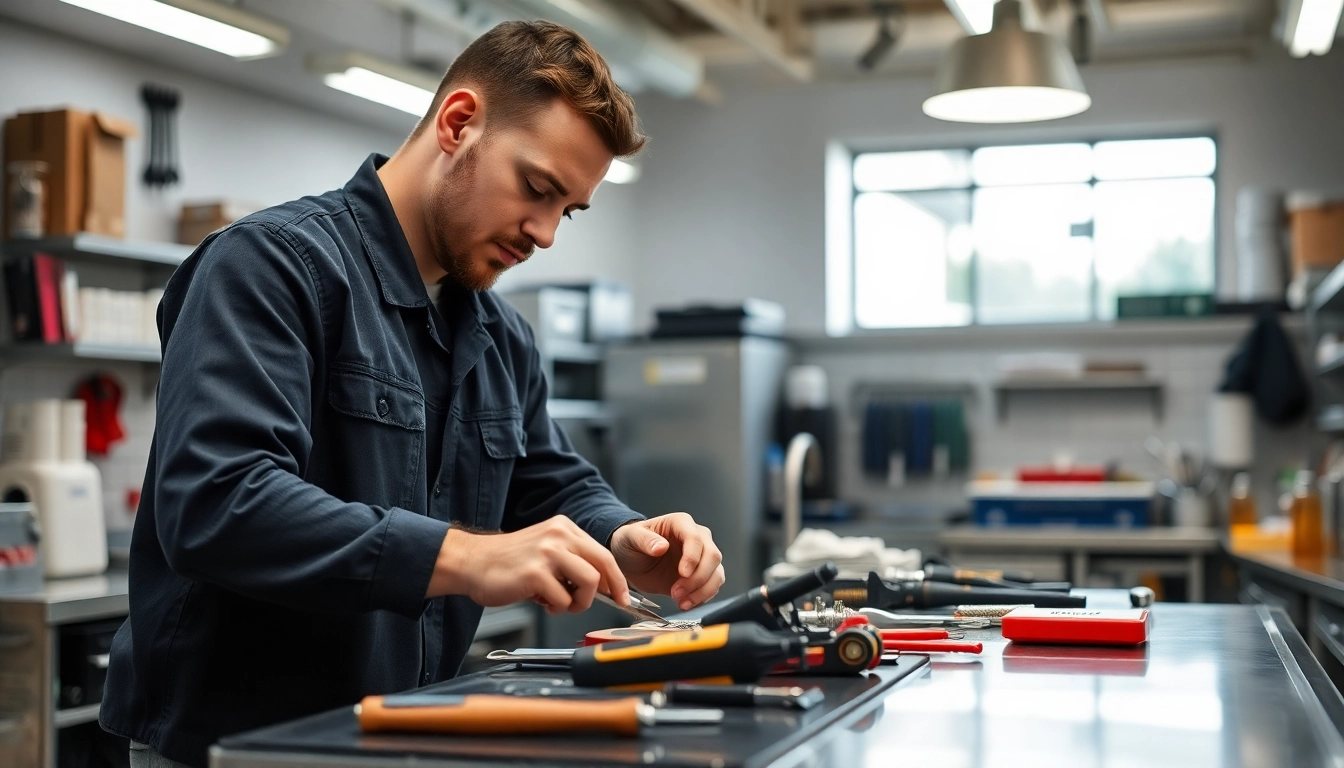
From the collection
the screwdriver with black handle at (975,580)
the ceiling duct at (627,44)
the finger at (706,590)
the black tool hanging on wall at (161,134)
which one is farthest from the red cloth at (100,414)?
the finger at (706,590)

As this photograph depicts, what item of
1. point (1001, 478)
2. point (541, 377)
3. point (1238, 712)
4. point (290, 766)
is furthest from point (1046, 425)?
point (290, 766)

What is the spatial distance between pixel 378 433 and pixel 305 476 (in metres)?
0.11

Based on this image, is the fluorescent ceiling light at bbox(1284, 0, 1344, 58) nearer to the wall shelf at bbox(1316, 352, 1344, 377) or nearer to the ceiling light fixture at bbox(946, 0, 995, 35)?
the ceiling light fixture at bbox(946, 0, 995, 35)

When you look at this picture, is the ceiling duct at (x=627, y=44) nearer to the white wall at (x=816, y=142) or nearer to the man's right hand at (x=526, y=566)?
the white wall at (x=816, y=142)

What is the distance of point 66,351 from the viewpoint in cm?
388

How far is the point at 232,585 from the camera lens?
129 cm

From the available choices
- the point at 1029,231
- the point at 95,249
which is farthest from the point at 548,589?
the point at 1029,231

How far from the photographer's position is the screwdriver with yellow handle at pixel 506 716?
3.44 ft

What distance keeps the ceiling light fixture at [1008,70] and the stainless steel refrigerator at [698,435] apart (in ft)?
9.78

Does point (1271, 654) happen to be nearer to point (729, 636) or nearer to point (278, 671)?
point (729, 636)

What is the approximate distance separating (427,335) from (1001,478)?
200 inches

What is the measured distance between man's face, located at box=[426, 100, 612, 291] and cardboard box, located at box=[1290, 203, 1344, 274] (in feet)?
15.8

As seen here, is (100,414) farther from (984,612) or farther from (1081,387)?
(1081,387)

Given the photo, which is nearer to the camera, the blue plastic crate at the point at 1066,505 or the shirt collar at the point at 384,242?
the shirt collar at the point at 384,242
